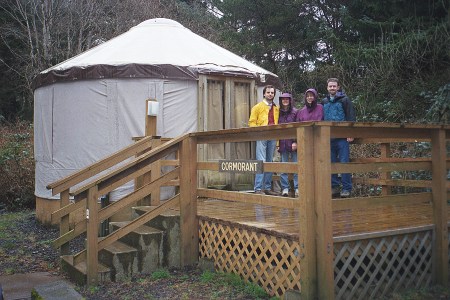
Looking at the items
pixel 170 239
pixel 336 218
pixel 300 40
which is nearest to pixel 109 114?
pixel 170 239

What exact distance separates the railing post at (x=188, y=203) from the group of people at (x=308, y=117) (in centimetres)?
105

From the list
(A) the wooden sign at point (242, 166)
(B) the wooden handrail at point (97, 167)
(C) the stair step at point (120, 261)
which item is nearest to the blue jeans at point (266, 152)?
(B) the wooden handrail at point (97, 167)

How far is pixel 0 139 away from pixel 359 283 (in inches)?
440

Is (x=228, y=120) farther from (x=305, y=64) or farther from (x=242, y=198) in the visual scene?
(x=305, y=64)

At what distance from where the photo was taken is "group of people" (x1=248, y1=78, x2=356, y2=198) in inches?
210

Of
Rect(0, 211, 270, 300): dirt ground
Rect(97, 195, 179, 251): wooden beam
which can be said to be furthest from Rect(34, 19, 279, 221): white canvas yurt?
Rect(97, 195, 179, 251): wooden beam

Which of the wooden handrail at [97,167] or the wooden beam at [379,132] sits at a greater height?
the wooden beam at [379,132]

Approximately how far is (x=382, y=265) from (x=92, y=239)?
249 centimetres

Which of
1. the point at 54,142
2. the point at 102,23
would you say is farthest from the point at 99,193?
the point at 102,23

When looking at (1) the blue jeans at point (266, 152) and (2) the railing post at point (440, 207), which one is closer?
(2) the railing post at point (440, 207)

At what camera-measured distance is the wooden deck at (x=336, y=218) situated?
12.3ft

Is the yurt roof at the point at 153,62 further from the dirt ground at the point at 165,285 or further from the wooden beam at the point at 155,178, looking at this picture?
the dirt ground at the point at 165,285

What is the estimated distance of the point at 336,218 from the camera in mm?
4250

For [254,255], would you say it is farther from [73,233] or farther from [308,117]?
[308,117]
